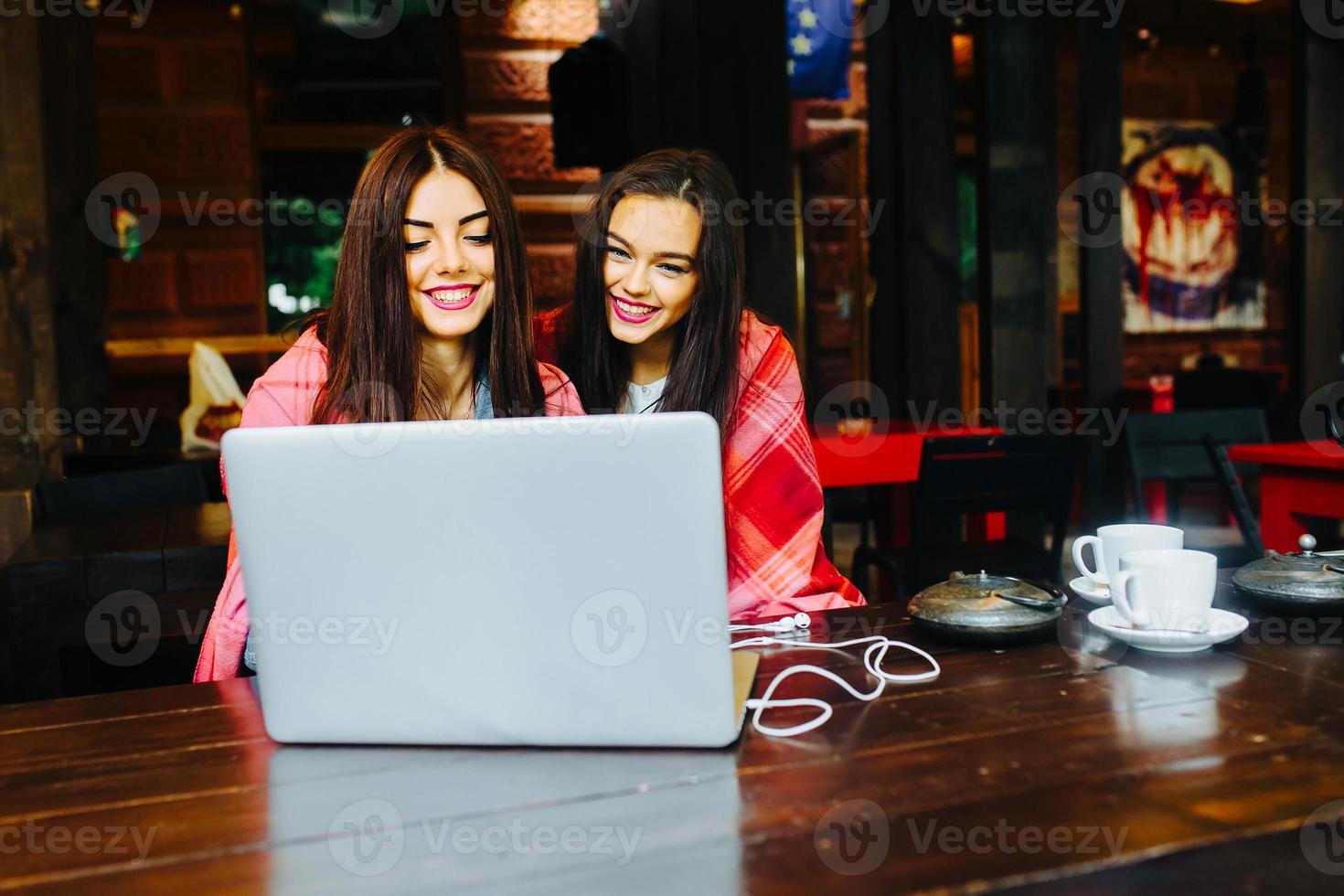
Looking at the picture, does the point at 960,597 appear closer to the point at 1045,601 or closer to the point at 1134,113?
the point at 1045,601

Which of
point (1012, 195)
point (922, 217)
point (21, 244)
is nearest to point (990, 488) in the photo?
point (1012, 195)

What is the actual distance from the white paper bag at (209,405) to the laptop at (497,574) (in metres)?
3.25

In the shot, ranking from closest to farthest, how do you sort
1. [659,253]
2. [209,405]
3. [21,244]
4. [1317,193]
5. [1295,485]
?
[659,253] < [1295,485] < [21,244] < [209,405] < [1317,193]

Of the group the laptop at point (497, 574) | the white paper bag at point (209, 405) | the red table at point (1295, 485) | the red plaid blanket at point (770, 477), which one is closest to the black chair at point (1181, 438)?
the red table at point (1295, 485)

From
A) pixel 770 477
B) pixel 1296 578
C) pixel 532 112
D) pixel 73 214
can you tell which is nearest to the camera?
pixel 1296 578

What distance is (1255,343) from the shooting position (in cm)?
919

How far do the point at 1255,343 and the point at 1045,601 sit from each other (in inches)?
365

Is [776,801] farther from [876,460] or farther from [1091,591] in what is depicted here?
[876,460]

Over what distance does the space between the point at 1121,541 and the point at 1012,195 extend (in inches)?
123

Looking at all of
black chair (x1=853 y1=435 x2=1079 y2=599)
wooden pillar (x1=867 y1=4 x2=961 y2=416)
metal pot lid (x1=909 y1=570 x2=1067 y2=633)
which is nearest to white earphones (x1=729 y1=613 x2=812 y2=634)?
metal pot lid (x1=909 y1=570 x2=1067 y2=633)

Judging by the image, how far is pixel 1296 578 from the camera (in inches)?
48.0

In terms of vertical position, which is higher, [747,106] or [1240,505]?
[747,106]

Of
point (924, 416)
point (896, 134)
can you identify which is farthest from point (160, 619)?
point (896, 134)

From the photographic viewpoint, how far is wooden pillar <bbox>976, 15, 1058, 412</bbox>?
13.3 ft
